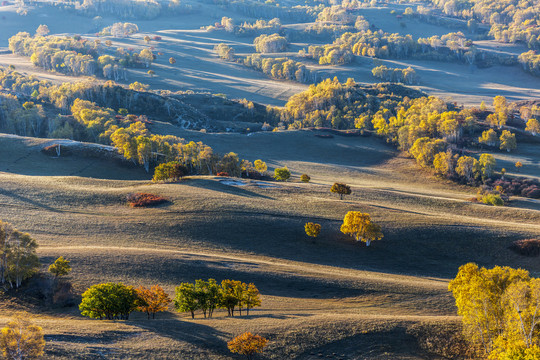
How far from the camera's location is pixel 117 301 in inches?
1622

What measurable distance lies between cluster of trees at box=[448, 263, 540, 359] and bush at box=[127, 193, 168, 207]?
48656mm

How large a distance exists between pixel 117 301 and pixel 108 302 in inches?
30.6

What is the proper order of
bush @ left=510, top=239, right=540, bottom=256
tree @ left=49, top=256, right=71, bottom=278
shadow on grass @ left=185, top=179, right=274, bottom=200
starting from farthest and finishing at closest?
1. shadow on grass @ left=185, top=179, right=274, bottom=200
2. bush @ left=510, top=239, right=540, bottom=256
3. tree @ left=49, top=256, right=71, bottom=278

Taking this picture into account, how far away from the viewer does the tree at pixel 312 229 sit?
6562cm

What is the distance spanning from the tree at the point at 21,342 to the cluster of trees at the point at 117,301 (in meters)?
9.71

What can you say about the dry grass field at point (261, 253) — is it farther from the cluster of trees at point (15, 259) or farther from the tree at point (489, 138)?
the tree at point (489, 138)

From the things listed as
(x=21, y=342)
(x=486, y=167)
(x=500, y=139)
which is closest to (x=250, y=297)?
(x=21, y=342)

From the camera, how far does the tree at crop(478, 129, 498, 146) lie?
5522 inches

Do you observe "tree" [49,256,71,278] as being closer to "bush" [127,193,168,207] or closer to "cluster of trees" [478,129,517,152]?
"bush" [127,193,168,207]

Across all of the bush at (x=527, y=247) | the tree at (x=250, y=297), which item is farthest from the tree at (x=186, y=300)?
the bush at (x=527, y=247)

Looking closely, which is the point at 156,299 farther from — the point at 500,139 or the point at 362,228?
the point at 500,139

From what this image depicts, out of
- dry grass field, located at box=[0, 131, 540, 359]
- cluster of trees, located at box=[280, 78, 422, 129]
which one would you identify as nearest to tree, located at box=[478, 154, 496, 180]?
dry grass field, located at box=[0, 131, 540, 359]

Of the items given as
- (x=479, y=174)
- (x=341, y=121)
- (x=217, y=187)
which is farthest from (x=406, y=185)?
(x=341, y=121)

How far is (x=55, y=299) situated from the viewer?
45.5 m
